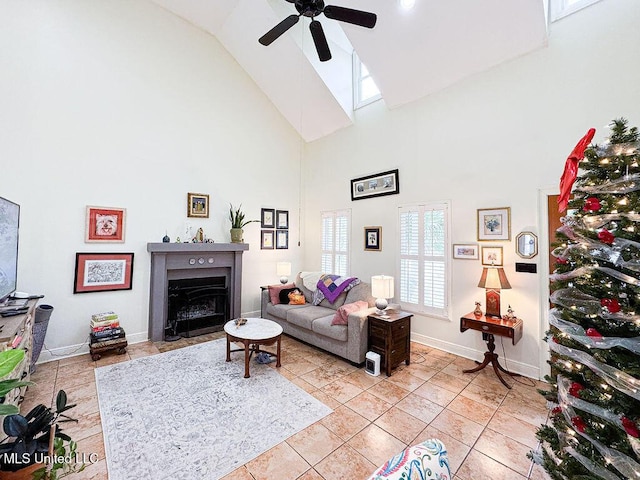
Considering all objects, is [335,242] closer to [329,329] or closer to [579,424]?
[329,329]

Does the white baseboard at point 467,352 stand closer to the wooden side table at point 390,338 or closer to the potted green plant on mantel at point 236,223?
the wooden side table at point 390,338

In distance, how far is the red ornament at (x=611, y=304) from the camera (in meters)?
1.29

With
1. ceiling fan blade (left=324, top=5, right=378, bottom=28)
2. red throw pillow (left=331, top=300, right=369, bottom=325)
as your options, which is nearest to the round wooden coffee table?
red throw pillow (left=331, top=300, right=369, bottom=325)

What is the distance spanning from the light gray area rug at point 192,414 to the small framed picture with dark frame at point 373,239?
8.41ft

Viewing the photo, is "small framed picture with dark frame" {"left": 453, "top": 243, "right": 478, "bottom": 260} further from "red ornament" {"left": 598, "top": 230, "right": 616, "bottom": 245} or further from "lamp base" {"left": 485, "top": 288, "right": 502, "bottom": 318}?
"red ornament" {"left": 598, "top": 230, "right": 616, "bottom": 245}

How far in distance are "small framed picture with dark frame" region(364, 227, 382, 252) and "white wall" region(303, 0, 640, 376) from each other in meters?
0.09

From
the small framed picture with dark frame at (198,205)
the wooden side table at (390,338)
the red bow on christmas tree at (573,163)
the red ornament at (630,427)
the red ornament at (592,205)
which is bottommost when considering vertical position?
the wooden side table at (390,338)

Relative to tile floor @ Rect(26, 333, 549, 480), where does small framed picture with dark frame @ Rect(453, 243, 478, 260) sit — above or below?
above

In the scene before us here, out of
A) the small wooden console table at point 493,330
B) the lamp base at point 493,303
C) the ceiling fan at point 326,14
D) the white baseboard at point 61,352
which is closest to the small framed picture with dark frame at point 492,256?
the lamp base at point 493,303

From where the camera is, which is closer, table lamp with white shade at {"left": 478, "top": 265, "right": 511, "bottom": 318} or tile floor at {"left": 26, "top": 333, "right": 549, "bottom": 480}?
tile floor at {"left": 26, "top": 333, "right": 549, "bottom": 480}

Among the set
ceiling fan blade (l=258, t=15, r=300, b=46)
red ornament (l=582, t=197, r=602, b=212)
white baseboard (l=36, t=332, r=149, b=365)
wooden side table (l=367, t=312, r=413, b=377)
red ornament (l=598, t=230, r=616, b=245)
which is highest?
ceiling fan blade (l=258, t=15, r=300, b=46)

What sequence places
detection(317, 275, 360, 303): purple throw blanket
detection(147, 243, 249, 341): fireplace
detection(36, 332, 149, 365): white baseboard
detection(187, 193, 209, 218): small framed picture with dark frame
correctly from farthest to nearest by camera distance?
1. detection(187, 193, 209, 218): small framed picture with dark frame
2. detection(317, 275, 360, 303): purple throw blanket
3. detection(147, 243, 249, 341): fireplace
4. detection(36, 332, 149, 365): white baseboard

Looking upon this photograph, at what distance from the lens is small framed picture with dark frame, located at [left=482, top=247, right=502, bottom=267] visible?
3.51 meters

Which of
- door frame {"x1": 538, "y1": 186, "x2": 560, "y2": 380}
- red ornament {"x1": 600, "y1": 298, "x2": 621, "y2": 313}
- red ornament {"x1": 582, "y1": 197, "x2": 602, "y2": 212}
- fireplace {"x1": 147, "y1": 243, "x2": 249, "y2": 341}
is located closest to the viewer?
red ornament {"x1": 600, "y1": 298, "x2": 621, "y2": 313}
